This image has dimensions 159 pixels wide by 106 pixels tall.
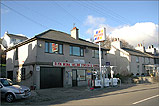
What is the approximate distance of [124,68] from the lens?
31.9 m

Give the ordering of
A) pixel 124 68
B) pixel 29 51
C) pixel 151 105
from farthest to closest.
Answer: pixel 124 68
pixel 29 51
pixel 151 105

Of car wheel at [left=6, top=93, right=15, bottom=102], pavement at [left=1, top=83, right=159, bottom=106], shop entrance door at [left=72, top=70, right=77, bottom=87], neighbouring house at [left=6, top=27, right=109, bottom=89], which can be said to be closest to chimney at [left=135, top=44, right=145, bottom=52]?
neighbouring house at [left=6, top=27, right=109, bottom=89]

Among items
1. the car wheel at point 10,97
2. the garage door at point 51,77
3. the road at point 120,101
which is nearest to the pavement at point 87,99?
the road at point 120,101

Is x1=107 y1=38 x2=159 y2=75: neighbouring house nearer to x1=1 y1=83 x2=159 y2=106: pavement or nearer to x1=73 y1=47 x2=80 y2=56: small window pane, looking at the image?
x1=73 y1=47 x2=80 y2=56: small window pane

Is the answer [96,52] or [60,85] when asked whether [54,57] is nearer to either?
[60,85]

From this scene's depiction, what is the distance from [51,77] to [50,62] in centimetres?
178

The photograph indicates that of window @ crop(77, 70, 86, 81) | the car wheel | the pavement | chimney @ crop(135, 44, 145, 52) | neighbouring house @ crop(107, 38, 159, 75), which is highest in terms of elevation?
chimney @ crop(135, 44, 145, 52)

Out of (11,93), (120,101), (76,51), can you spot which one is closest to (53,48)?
(76,51)

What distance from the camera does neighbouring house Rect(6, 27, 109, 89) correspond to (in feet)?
54.3

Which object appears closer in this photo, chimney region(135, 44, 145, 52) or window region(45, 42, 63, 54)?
A: window region(45, 42, 63, 54)

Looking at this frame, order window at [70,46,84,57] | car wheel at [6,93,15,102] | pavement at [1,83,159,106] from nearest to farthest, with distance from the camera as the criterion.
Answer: pavement at [1,83,159,106] < car wheel at [6,93,15,102] < window at [70,46,84,57]

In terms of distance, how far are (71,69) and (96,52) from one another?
603 centimetres

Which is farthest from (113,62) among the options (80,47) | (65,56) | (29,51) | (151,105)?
(151,105)

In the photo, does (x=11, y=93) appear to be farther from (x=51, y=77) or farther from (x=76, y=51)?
(x=76, y=51)
